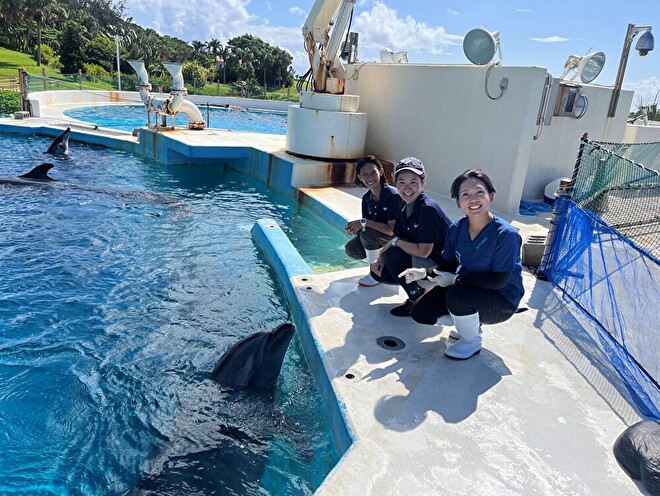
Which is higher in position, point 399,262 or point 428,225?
point 428,225

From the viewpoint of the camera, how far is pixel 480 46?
7.68 meters

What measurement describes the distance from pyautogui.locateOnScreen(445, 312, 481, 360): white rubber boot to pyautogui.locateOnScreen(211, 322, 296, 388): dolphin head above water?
1.10m

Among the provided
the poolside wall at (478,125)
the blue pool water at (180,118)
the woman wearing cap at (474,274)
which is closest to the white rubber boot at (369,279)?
the woman wearing cap at (474,274)

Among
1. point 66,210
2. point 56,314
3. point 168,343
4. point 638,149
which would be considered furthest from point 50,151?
point 638,149

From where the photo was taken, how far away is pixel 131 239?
6.68m

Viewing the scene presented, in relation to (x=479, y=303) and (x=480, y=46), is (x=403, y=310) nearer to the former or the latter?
(x=479, y=303)

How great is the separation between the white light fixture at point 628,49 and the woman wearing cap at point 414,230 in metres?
6.76

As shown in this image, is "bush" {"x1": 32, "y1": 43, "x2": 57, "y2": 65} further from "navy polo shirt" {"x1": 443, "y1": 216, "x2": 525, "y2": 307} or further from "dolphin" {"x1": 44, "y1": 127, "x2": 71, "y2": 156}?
"navy polo shirt" {"x1": 443, "y1": 216, "x2": 525, "y2": 307}

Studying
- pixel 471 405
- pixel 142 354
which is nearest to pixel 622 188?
pixel 471 405

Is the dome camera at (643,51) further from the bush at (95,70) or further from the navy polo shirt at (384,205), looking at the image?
the bush at (95,70)

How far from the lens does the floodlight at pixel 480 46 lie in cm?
756

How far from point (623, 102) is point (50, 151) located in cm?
1217

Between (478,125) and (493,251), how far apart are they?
552 centimetres

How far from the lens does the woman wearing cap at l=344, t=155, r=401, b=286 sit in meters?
4.16
